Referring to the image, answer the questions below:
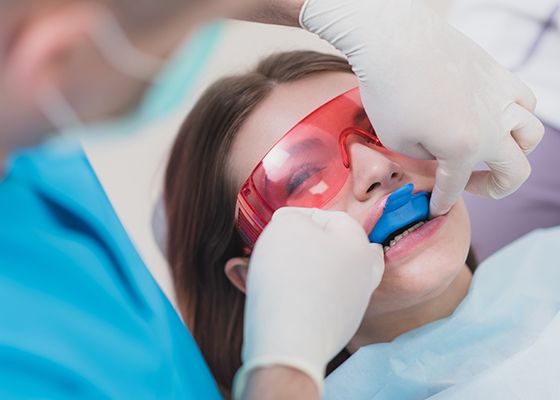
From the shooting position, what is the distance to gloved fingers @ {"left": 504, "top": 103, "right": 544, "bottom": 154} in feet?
3.58

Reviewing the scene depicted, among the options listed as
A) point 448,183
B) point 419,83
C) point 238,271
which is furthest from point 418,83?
point 238,271

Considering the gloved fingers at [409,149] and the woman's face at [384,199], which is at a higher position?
the gloved fingers at [409,149]

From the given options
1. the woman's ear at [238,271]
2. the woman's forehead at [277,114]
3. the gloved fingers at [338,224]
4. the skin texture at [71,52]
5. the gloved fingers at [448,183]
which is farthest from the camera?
the woman's ear at [238,271]

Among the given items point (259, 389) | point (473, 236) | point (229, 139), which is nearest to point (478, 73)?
point (229, 139)

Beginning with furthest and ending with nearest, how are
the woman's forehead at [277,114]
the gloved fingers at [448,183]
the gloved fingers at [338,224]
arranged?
the woman's forehead at [277,114]
the gloved fingers at [448,183]
the gloved fingers at [338,224]

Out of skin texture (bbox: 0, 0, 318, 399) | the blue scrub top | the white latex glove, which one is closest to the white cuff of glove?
the white latex glove

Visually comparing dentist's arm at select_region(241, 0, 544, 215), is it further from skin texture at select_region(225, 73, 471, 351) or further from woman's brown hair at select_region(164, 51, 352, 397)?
woman's brown hair at select_region(164, 51, 352, 397)

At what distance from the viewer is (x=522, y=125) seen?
1.10 m

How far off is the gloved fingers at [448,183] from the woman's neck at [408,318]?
22cm

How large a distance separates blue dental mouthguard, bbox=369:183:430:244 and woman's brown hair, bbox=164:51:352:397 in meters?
0.26

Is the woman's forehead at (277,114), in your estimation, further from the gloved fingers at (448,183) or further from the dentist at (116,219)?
the gloved fingers at (448,183)

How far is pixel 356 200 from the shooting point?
3.63 ft

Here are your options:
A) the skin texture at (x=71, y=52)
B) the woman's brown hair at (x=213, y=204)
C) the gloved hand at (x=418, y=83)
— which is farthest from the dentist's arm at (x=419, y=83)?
the skin texture at (x=71, y=52)

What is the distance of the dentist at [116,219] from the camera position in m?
0.61
